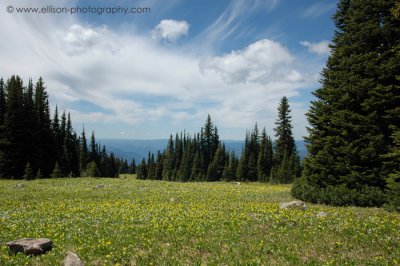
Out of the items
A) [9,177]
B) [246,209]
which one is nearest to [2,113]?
[9,177]

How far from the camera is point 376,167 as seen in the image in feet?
68.6

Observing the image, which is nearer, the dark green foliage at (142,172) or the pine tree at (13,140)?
the pine tree at (13,140)

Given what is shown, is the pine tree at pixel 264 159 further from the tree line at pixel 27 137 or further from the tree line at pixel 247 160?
the tree line at pixel 27 137

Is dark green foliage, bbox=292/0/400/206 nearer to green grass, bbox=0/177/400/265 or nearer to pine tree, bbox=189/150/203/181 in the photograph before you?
green grass, bbox=0/177/400/265

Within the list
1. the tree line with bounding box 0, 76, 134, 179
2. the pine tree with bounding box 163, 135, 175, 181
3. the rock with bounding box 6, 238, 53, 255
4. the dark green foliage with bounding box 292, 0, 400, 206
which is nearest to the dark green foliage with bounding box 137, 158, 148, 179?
the pine tree with bounding box 163, 135, 175, 181

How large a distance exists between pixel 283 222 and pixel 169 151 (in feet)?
368

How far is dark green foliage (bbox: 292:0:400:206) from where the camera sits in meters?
20.4

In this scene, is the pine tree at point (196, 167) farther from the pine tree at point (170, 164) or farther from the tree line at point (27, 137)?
the tree line at point (27, 137)

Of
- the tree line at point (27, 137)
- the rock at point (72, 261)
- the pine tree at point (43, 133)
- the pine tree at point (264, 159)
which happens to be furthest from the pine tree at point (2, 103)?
the pine tree at point (264, 159)

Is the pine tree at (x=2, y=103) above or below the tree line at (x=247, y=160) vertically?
above

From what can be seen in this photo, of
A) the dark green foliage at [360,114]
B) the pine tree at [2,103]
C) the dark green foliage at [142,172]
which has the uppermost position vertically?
the pine tree at [2,103]

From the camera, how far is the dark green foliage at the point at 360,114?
67.1 feet

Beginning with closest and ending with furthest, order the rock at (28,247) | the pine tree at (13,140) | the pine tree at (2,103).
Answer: the rock at (28,247) < the pine tree at (13,140) < the pine tree at (2,103)

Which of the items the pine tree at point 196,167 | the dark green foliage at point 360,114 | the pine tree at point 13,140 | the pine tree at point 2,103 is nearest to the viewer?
the dark green foliage at point 360,114
